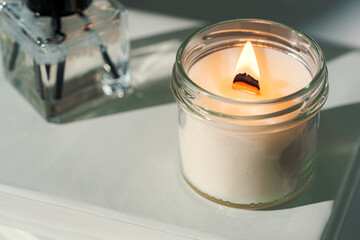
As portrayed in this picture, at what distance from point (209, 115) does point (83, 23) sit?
0.17m

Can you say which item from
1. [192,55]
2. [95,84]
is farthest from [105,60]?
[192,55]

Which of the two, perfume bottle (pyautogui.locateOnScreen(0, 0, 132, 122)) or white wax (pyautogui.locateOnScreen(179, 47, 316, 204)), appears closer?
white wax (pyautogui.locateOnScreen(179, 47, 316, 204))

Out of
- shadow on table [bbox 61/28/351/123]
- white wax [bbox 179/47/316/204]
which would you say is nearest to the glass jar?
white wax [bbox 179/47/316/204]

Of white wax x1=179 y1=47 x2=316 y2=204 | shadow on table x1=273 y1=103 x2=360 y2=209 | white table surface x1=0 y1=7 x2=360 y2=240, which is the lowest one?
white table surface x1=0 y1=7 x2=360 y2=240

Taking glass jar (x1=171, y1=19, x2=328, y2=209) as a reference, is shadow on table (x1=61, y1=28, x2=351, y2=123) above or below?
below

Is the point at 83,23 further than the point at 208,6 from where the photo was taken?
No

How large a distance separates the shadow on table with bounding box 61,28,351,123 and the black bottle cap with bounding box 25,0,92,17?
0.09m

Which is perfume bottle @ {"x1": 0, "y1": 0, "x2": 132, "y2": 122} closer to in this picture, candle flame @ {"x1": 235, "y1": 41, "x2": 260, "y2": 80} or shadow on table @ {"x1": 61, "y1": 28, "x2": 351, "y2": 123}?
shadow on table @ {"x1": 61, "y1": 28, "x2": 351, "y2": 123}

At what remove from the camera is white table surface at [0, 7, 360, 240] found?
468 mm

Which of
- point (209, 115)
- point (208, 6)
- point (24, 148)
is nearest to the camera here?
point (209, 115)

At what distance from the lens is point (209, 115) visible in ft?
1.42

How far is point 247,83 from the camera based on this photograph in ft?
1.48

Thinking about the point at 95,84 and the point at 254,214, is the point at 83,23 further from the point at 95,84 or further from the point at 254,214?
the point at 254,214

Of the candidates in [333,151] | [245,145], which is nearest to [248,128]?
[245,145]
